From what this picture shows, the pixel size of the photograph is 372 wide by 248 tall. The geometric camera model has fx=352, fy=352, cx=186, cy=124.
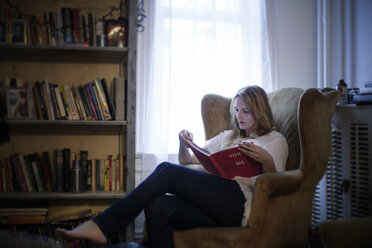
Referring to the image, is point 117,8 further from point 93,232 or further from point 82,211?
point 93,232

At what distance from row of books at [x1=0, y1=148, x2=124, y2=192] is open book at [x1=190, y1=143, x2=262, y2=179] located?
0.82 meters

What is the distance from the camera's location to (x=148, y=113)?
2.47m

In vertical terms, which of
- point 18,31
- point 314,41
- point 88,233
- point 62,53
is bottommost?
point 88,233

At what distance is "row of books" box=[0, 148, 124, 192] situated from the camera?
7.08 feet

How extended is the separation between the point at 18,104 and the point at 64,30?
529 millimetres

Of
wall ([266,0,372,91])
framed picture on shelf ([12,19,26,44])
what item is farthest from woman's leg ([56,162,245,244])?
wall ([266,0,372,91])

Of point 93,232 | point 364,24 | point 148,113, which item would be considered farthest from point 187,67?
point 93,232

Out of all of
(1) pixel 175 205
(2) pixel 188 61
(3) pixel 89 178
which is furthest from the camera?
(2) pixel 188 61

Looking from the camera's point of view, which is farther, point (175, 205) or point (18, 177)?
point (18, 177)

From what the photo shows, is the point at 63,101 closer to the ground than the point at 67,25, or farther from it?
closer to the ground

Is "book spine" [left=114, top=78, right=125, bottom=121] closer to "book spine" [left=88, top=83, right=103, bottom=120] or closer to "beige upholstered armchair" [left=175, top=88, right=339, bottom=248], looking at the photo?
"book spine" [left=88, top=83, right=103, bottom=120]

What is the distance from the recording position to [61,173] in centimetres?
219

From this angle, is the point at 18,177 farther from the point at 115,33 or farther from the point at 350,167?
the point at 350,167


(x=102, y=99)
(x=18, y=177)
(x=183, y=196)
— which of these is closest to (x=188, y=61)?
(x=102, y=99)
